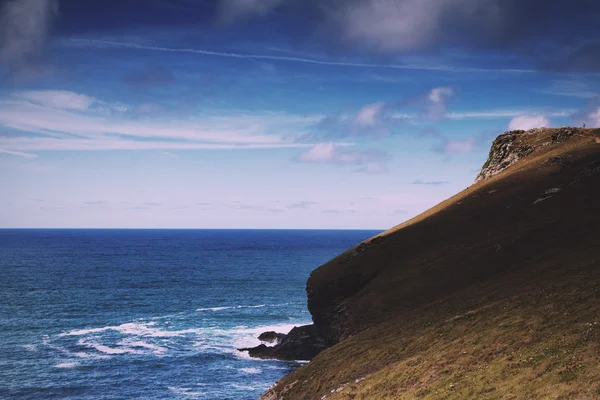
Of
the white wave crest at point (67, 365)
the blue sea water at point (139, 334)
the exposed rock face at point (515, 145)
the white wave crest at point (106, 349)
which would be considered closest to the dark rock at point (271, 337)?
the blue sea water at point (139, 334)

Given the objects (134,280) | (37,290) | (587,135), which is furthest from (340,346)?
(134,280)

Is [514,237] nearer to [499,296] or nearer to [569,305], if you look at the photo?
[499,296]

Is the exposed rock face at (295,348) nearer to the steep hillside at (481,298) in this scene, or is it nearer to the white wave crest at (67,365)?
the steep hillside at (481,298)

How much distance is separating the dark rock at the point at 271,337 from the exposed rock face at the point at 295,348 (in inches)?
215

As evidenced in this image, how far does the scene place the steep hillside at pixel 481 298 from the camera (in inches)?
1316

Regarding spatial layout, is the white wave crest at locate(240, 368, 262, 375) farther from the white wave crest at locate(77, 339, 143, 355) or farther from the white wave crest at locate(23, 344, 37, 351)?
the white wave crest at locate(23, 344, 37, 351)

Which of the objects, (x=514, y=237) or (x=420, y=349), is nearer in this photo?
(x=420, y=349)

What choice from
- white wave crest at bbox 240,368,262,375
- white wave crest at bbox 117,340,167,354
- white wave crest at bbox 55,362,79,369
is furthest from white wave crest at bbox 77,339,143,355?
white wave crest at bbox 240,368,262,375

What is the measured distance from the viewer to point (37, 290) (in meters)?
141

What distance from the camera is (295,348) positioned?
84375 millimetres

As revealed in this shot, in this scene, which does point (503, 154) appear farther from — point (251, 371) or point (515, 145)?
point (251, 371)

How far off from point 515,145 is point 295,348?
65.2m

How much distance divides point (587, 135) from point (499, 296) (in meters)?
61.4

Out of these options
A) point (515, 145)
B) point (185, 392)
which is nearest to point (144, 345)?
point (185, 392)
